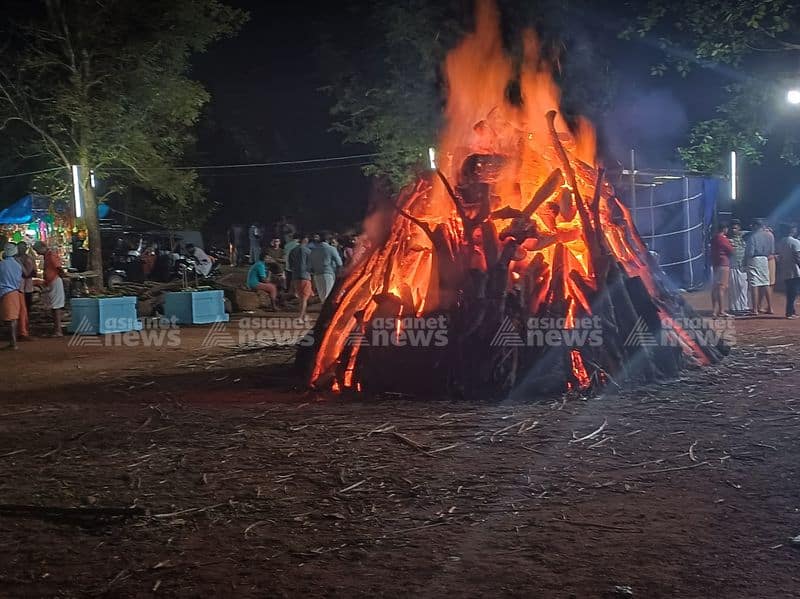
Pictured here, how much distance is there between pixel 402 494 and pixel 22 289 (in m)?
10.9

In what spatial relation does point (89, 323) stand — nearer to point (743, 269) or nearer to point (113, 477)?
point (113, 477)

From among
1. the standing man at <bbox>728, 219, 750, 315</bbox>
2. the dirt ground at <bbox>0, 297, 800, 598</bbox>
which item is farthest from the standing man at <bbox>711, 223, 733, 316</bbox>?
the dirt ground at <bbox>0, 297, 800, 598</bbox>

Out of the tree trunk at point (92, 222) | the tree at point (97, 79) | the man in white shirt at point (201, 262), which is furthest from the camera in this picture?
the man in white shirt at point (201, 262)

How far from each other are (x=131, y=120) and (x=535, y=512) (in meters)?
16.6

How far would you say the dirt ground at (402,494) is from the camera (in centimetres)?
405

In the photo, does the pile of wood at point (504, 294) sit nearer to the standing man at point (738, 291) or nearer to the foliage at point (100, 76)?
the standing man at point (738, 291)

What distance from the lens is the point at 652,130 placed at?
22.0m

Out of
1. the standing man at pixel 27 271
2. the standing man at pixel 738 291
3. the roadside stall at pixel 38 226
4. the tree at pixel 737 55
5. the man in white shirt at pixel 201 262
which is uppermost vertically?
the tree at pixel 737 55

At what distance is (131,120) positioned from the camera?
19.0 meters

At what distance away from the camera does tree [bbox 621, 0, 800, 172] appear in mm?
14367

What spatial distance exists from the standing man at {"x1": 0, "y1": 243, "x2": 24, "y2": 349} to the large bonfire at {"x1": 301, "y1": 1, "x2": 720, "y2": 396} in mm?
6225

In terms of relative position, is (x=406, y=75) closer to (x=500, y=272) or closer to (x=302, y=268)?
(x=302, y=268)

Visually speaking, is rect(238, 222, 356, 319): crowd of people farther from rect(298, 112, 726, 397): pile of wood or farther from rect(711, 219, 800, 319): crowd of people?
rect(711, 219, 800, 319): crowd of people

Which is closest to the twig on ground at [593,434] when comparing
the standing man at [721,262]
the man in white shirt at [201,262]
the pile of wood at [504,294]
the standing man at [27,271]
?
the pile of wood at [504,294]
